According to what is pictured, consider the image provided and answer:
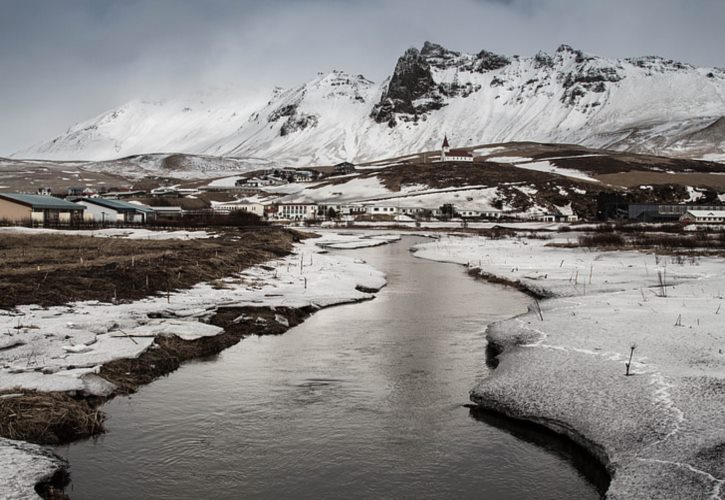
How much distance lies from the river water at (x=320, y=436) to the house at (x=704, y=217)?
108 metres

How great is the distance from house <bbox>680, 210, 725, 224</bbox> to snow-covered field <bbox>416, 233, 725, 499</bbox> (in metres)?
98.3

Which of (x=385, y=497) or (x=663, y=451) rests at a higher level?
(x=663, y=451)

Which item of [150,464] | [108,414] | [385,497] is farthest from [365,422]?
[108,414]

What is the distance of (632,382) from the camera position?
12.6 meters

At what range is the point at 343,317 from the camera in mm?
23953

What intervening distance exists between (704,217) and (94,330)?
391 feet

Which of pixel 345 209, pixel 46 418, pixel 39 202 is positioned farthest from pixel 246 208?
pixel 46 418

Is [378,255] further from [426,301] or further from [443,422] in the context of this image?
[443,422]

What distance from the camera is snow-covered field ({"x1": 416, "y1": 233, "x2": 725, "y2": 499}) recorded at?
365 inches

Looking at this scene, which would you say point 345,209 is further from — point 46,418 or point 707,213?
point 46,418

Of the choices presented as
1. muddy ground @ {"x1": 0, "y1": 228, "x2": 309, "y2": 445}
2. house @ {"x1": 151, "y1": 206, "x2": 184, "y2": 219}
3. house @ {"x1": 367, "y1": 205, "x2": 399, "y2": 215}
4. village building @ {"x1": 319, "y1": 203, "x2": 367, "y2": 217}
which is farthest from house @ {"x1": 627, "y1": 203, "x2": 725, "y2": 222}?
muddy ground @ {"x1": 0, "y1": 228, "x2": 309, "y2": 445}

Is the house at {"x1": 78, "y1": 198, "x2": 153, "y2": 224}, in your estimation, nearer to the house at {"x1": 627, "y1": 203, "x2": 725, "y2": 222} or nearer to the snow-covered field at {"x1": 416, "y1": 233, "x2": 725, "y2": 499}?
the snow-covered field at {"x1": 416, "y1": 233, "x2": 725, "y2": 499}

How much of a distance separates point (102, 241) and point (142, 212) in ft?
180

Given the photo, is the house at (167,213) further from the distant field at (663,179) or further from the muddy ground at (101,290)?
the distant field at (663,179)
